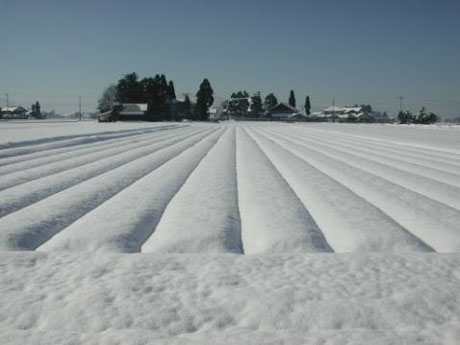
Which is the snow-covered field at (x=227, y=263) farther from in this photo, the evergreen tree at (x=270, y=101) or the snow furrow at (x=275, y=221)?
the evergreen tree at (x=270, y=101)

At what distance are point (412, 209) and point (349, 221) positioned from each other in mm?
796

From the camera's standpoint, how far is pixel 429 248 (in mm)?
2816

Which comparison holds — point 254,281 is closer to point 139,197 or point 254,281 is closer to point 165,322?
→ point 165,322

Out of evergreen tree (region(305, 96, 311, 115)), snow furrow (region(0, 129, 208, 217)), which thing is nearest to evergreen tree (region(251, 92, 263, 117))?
evergreen tree (region(305, 96, 311, 115))

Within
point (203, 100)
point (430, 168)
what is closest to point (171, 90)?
point (203, 100)

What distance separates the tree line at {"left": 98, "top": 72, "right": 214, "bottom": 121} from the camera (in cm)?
7175

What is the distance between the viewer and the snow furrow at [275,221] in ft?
9.16

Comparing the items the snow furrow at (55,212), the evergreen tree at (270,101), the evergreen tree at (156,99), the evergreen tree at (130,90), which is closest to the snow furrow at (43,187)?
the snow furrow at (55,212)

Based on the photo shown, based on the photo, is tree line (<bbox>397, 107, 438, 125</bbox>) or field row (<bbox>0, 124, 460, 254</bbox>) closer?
field row (<bbox>0, 124, 460, 254</bbox>)

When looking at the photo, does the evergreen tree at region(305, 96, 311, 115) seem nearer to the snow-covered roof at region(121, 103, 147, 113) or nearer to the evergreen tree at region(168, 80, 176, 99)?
the evergreen tree at region(168, 80, 176, 99)

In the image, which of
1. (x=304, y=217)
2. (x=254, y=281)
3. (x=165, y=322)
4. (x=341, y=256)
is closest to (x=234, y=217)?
(x=304, y=217)

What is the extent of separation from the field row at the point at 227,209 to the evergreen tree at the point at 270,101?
103981 mm

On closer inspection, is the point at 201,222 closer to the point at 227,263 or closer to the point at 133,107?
the point at 227,263

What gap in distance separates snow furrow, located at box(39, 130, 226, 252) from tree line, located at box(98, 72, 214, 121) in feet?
210
